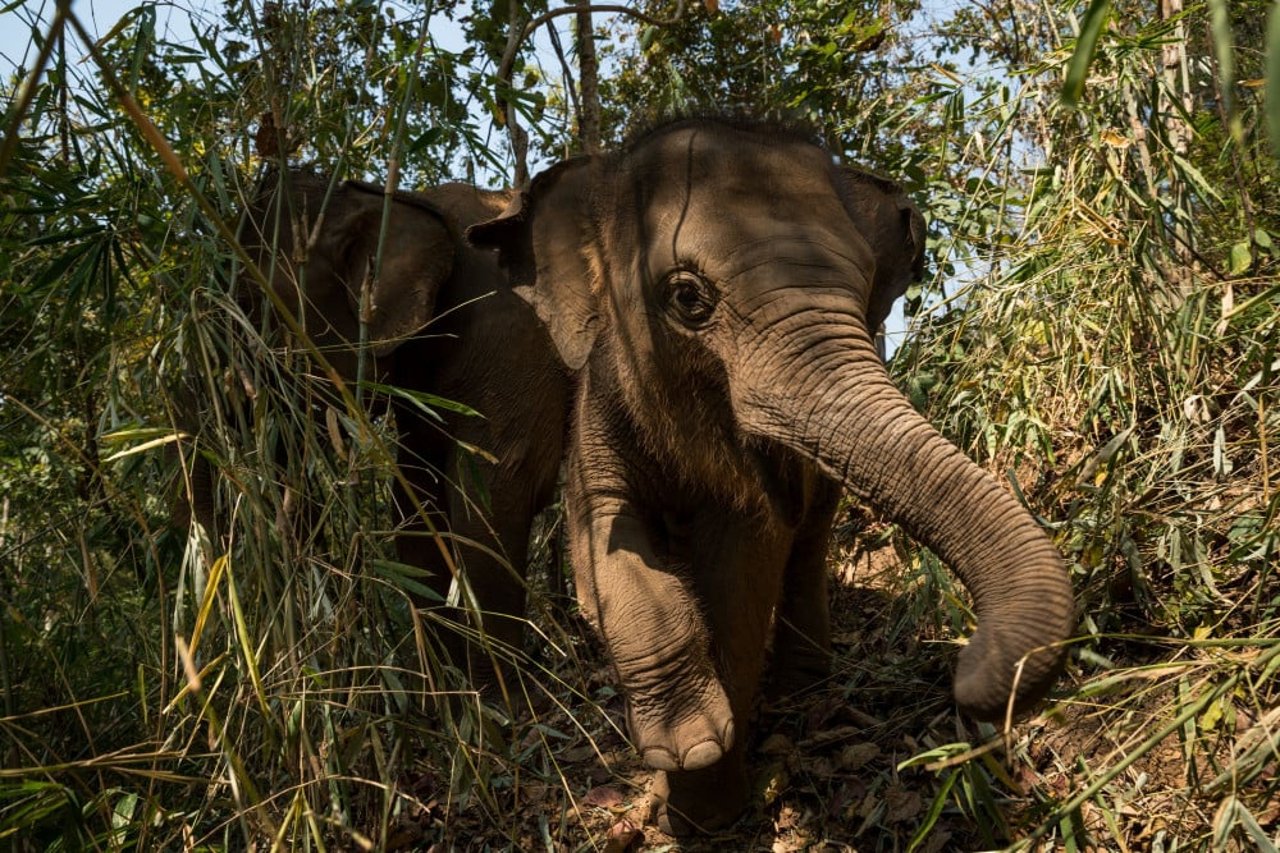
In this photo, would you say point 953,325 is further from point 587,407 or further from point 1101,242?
point 587,407

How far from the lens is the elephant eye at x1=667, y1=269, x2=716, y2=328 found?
3535 mm

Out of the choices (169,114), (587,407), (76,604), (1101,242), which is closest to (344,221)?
(169,114)

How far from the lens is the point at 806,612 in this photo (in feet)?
15.6

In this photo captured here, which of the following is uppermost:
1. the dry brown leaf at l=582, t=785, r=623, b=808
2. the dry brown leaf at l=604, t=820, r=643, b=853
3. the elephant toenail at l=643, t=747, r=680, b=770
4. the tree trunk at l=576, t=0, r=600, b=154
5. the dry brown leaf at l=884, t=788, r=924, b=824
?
the tree trunk at l=576, t=0, r=600, b=154

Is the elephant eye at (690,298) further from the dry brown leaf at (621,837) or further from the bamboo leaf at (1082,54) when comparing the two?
the bamboo leaf at (1082,54)

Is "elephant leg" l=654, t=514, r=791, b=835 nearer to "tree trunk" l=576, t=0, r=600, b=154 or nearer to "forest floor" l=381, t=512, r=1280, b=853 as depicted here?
"forest floor" l=381, t=512, r=1280, b=853

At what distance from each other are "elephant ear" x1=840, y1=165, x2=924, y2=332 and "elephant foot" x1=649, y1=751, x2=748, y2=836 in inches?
58.6

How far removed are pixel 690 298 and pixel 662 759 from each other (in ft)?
Answer: 4.33

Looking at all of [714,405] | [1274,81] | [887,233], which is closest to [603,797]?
[714,405]

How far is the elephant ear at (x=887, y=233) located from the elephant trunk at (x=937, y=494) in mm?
776

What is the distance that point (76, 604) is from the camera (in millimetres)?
3842

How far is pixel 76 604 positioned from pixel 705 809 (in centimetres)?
206

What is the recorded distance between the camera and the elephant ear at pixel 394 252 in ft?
16.3

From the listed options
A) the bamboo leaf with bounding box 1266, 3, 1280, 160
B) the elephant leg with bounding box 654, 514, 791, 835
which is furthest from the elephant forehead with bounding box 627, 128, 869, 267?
the bamboo leaf with bounding box 1266, 3, 1280, 160
